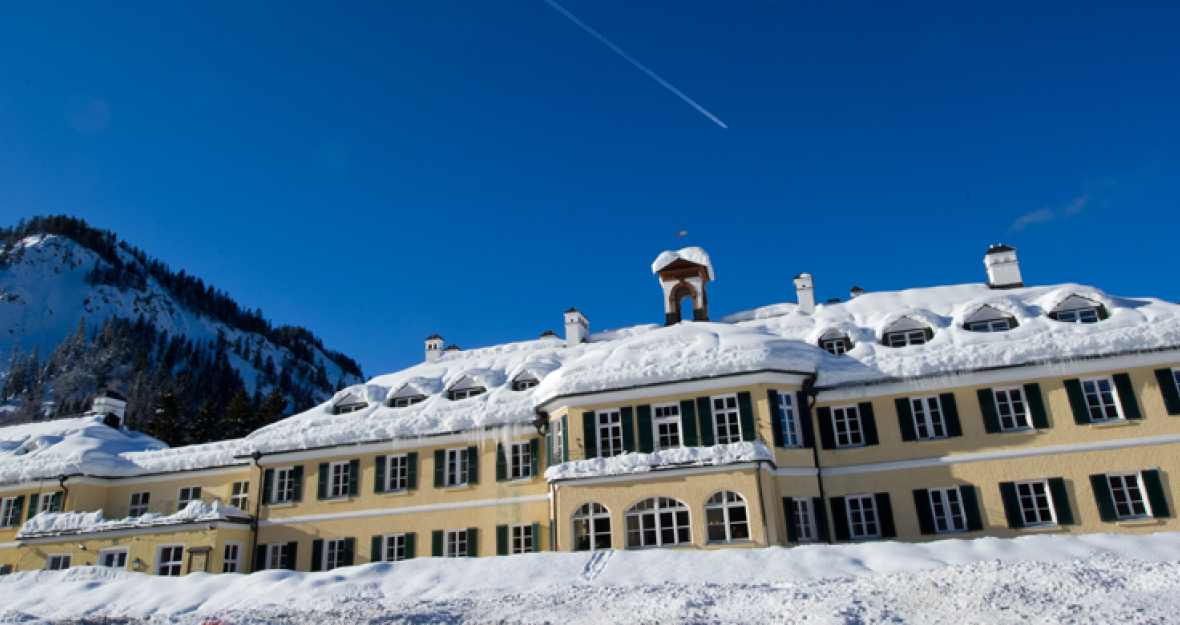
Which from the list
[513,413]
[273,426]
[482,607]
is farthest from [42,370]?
[482,607]

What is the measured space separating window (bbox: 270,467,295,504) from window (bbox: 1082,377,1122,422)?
26.2 metres

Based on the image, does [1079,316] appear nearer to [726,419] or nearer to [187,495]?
[726,419]

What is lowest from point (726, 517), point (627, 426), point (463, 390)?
point (726, 517)

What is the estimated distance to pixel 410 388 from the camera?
29.4 metres

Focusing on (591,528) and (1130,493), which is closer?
(1130,493)

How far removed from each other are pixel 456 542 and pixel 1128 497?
65.3 feet

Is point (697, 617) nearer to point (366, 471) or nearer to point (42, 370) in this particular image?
point (366, 471)

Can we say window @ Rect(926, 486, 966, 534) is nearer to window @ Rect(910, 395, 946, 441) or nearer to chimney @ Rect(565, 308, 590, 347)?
window @ Rect(910, 395, 946, 441)

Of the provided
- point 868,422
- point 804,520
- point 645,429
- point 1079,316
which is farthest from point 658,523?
point 1079,316

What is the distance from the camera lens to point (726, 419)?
72.4 feet

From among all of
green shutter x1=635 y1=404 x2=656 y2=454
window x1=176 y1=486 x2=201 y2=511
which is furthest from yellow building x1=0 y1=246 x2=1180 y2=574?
window x1=176 y1=486 x2=201 y2=511

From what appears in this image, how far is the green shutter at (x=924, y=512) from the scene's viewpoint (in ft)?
71.6

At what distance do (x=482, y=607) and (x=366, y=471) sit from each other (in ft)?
52.9

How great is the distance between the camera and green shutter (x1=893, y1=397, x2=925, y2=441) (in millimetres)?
22828
